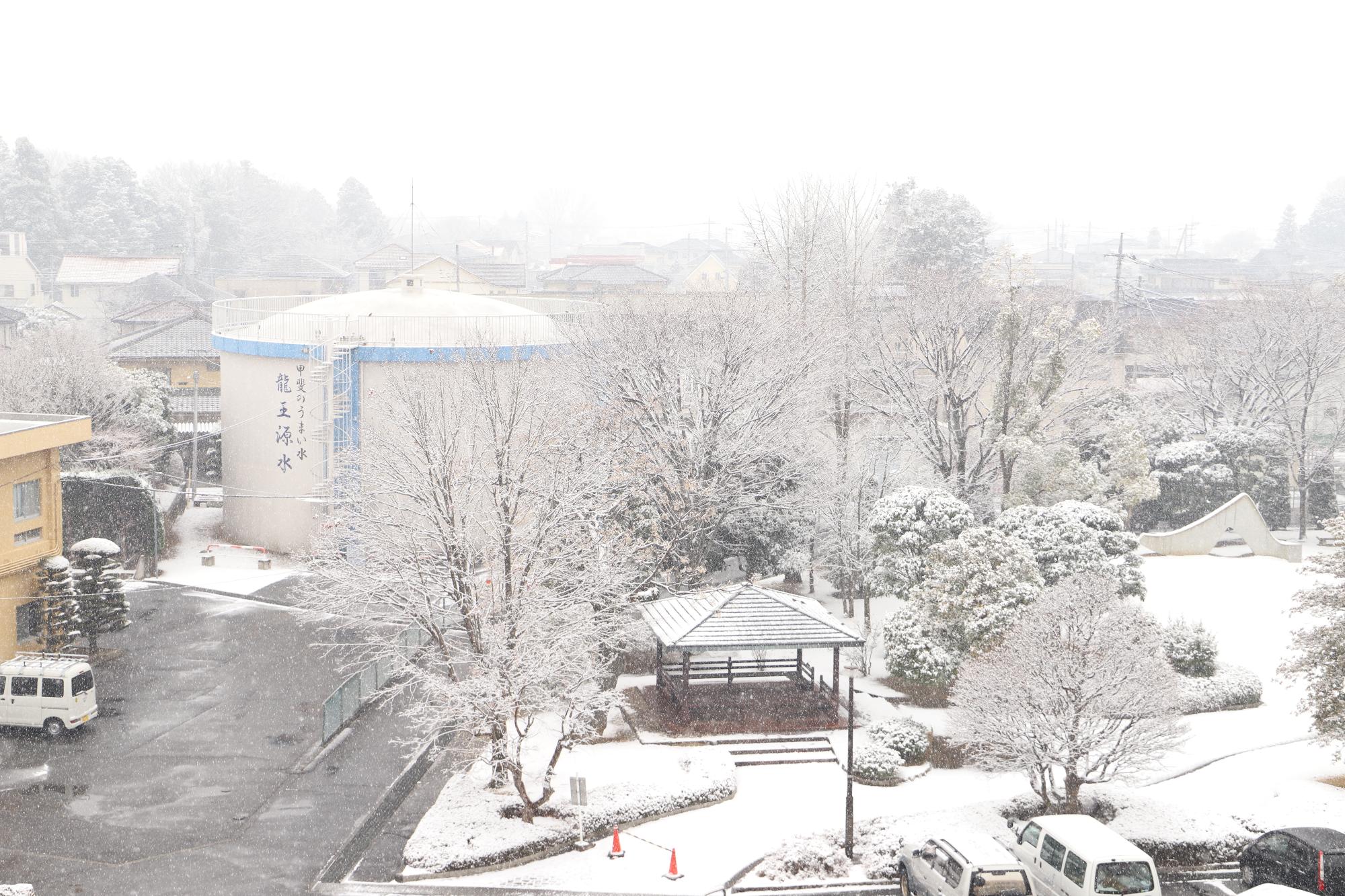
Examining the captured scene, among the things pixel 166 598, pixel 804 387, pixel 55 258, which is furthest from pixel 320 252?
pixel 804 387

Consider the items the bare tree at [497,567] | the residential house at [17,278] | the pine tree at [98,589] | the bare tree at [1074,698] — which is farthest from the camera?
the residential house at [17,278]

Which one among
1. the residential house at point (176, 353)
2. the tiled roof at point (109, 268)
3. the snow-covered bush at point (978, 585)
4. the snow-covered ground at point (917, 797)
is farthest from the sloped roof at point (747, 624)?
the tiled roof at point (109, 268)

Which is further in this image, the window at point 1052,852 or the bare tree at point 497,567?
the bare tree at point 497,567

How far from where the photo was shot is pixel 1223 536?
1393 inches

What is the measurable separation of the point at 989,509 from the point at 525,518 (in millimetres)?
16532

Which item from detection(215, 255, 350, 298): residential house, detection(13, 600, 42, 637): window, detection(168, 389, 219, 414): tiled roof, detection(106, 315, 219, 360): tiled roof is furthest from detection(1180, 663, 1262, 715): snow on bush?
detection(215, 255, 350, 298): residential house

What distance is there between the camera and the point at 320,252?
121312mm

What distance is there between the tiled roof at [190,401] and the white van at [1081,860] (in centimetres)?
3994

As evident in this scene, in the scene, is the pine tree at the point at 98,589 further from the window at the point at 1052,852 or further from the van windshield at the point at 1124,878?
the van windshield at the point at 1124,878

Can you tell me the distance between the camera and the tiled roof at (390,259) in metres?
93.4

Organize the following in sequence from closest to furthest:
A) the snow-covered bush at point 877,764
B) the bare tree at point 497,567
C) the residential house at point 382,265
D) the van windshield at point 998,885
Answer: the van windshield at point 998,885 < the bare tree at point 497,567 < the snow-covered bush at point 877,764 < the residential house at point 382,265

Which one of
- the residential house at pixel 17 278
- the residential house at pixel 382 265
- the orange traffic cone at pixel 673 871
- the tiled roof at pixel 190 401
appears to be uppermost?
the residential house at pixel 382 265

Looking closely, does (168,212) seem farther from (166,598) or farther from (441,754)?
(441,754)

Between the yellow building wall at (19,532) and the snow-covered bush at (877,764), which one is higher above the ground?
the yellow building wall at (19,532)
